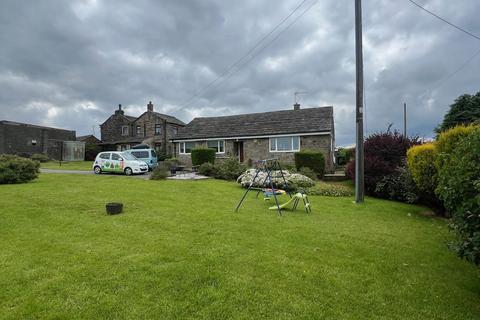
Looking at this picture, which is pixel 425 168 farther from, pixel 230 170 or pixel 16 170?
pixel 16 170

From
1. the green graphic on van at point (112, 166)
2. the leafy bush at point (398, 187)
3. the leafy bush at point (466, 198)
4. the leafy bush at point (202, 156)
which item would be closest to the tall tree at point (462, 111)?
the leafy bush at point (398, 187)

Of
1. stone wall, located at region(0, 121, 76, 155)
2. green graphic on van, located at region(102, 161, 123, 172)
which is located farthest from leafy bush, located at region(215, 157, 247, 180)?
stone wall, located at region(0, 121, 76, 155)

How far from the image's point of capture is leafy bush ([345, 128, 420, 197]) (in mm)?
13883

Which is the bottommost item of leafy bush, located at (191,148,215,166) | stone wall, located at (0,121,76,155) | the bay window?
leafy bush, located at (191,148,215,166)

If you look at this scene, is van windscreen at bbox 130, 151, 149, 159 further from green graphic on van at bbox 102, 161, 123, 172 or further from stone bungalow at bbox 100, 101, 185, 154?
stone bungalow at bbox 100, 101, 185, 154

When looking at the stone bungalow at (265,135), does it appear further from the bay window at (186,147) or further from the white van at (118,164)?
the white van at (118,164)

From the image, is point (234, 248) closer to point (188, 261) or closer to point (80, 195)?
point (188, 261)

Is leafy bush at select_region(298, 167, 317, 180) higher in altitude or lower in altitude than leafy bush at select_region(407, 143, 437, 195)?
lower

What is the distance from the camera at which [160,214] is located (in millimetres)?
8016

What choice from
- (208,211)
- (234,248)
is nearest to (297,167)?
(208,211)

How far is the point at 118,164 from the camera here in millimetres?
20891

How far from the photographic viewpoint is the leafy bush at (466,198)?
142 inches

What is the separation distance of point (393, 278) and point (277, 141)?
67.7 feet

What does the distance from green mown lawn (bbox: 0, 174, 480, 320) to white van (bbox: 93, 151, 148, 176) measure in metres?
13.0
